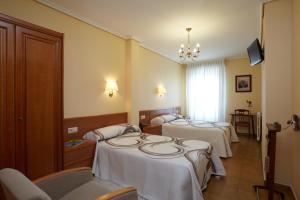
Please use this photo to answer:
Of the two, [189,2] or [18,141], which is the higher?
[189,2]

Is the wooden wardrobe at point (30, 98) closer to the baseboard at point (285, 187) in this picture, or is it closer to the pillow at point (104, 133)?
the pillow at point (104, 133)

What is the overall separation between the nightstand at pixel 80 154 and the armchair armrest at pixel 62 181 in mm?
696

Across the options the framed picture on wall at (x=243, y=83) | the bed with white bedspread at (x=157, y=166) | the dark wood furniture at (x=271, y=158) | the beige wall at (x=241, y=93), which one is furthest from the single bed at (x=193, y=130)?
the framed picture on wall at (x=243, y=83)

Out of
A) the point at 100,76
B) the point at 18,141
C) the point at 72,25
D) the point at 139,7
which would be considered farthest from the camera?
the point at 100,76

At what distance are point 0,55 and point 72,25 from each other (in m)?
1.45

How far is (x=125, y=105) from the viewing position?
12.5ft

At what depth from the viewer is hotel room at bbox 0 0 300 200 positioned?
5.39 ft

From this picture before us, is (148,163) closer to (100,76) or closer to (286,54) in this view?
(100,76)

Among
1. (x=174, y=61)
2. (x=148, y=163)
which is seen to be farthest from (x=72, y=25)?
(x=174, y=61)

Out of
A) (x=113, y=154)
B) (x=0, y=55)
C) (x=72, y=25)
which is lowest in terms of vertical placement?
(x=113, y=154)

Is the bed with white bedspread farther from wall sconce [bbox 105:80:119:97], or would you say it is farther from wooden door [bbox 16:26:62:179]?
wall sconce [bbox 105:80:119:97]

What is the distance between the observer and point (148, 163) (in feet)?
6.43

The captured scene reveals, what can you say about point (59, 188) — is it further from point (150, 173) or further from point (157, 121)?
point (157, 121)

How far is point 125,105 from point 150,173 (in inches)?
81.4
